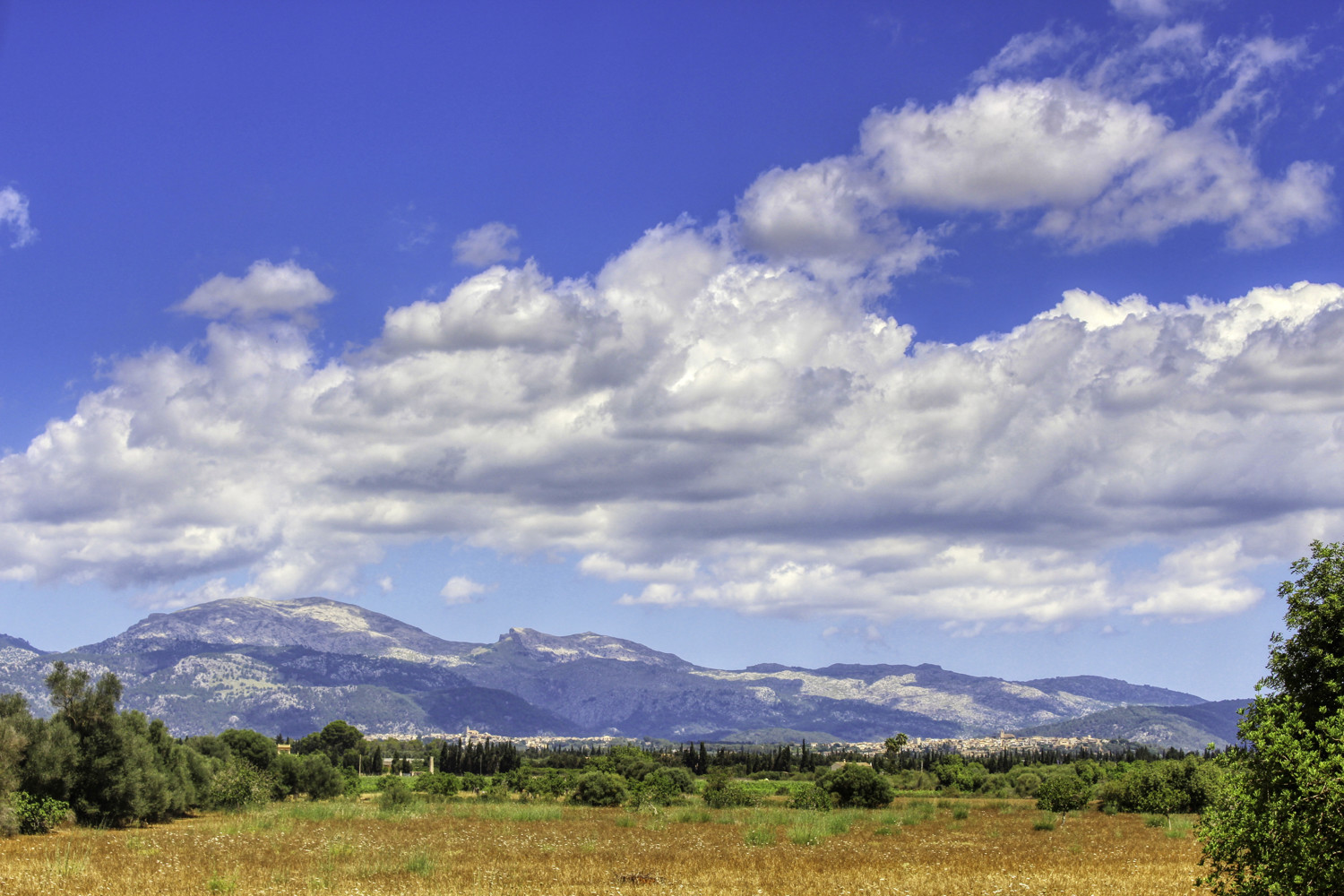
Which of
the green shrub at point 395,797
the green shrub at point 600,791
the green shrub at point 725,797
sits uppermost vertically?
the green shrub at point 395,797

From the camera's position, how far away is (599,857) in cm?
3369

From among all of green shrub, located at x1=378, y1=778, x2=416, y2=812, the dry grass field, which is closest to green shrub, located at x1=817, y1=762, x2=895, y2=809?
the dry grass field

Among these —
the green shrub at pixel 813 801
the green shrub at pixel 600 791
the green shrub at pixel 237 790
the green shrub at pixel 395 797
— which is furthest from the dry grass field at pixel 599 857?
the green shrub at pixel 600 791

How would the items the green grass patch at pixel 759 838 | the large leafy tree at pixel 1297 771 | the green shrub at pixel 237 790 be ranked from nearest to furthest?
the large leafy tree at pixel 1297 771, the green grass patch at pixel 759 838, the green shrub at pixel 237 790

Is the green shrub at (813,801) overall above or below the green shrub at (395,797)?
below

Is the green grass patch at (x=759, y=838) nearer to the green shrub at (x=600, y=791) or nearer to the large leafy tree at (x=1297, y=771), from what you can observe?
the large leafy tree at (x=1297, y=771)

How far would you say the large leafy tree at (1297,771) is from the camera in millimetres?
12148

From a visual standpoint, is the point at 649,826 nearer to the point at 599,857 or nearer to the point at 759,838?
the point at 759,838

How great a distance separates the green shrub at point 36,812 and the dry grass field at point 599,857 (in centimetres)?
131

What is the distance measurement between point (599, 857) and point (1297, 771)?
25.7 metres

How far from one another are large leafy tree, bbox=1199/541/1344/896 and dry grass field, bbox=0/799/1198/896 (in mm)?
12028

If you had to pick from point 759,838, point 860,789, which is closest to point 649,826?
point 759,838

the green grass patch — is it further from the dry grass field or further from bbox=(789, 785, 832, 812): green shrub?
bbox=(789, 785, 832, 812): green shrub

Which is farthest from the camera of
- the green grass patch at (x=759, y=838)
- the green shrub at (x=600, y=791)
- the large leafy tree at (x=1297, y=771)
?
the green shrub at (x=600, y=791)
